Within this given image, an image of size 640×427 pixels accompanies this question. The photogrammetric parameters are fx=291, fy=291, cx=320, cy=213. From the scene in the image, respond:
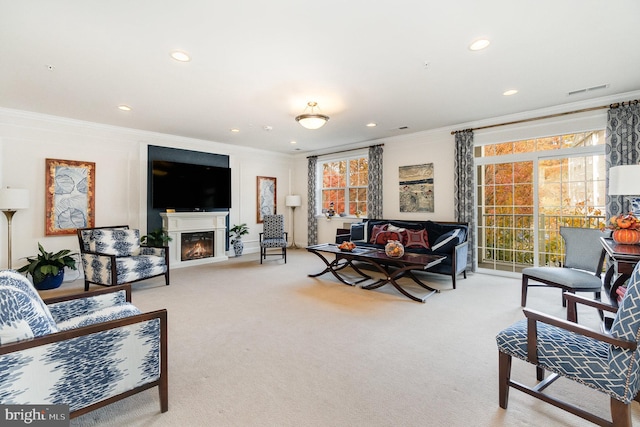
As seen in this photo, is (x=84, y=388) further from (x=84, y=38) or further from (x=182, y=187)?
(x=182, y=187)

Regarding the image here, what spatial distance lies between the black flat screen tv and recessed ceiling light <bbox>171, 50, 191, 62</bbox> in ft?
11.0

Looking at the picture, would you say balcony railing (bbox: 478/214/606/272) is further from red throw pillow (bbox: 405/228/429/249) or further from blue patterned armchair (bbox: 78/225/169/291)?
blue patterned armchair (bbox: 78/225/169/291)

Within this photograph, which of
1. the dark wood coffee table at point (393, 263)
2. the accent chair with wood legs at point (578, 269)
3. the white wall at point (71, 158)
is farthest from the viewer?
the white wall at point (71, 158)

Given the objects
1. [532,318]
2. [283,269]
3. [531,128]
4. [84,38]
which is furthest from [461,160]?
[84,38]

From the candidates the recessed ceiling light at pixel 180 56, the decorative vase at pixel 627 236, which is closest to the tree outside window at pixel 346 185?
the decorative vase at pixel 627 236

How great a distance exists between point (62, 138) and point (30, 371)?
5.00m

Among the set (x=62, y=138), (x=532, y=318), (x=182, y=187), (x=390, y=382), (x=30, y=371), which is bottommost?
(x=390, y=382)

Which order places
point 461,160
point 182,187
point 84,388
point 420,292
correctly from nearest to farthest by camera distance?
point 84,388 → point 420,292 → point 461,160 → point 182,187

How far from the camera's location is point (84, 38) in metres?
2.55

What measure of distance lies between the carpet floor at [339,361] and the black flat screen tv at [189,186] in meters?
2.21

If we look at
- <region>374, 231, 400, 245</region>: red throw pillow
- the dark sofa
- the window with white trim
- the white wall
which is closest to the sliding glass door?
the dark sofa

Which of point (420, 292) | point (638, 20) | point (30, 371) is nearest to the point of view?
point (30, 371)

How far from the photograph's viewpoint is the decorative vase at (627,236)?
102 inches

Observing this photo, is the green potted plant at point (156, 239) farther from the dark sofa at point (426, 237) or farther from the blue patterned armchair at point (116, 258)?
the dark sofa at point (426, 237)
